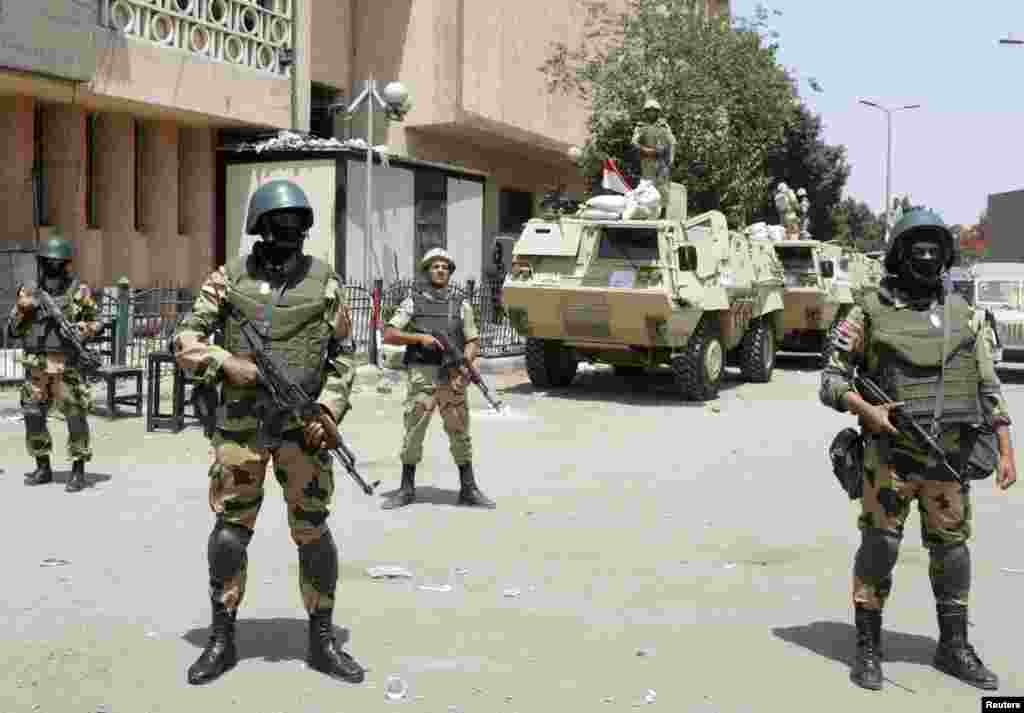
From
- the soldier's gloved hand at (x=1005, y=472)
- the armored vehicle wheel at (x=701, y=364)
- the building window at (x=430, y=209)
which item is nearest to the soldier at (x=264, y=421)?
the soldier's gloved hand at (x=1005, y=472)

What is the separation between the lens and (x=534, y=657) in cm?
440

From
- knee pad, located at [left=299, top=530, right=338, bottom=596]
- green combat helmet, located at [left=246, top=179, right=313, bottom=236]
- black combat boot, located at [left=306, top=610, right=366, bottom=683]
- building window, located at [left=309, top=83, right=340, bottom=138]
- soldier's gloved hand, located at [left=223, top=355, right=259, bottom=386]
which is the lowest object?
black combat boot, located at [left=306, top=610, right=366, bottom=683]

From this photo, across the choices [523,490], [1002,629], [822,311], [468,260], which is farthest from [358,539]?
[468,260]

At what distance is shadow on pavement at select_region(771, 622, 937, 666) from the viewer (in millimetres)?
4492

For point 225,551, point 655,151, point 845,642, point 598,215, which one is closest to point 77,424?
point 225,551

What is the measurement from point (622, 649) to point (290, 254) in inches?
74.4

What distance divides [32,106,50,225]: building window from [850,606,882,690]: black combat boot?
14.2 meters

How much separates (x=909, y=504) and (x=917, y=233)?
941mm

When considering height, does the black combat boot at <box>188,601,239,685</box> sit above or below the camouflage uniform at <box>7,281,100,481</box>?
below

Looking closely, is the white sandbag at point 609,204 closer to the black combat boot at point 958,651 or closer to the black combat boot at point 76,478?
the black combat boot at point 76,478

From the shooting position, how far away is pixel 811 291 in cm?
1786

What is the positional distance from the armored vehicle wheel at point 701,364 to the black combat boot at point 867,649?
28.6ft

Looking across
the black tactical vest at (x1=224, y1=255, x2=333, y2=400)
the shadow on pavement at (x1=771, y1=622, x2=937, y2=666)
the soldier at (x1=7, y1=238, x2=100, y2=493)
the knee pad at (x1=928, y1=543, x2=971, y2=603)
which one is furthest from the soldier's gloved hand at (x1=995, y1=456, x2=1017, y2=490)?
the soldier at (x1=7, y1=238, x2=100, y2=493)

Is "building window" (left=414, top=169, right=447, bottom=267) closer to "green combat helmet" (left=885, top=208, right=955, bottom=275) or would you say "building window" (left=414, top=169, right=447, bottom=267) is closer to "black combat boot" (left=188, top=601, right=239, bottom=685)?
"green combat helmet" (left=885, top=208, right=955, bottom=275)
